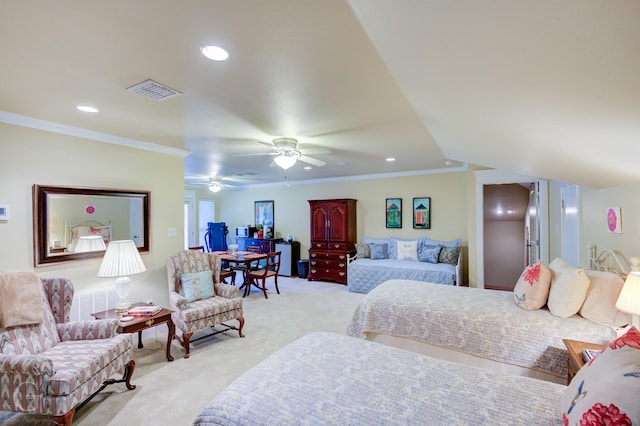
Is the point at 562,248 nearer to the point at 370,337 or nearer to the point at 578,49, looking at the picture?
the point at 370,337

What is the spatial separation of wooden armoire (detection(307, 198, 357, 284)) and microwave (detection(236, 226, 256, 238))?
2098mm

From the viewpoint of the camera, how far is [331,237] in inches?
269

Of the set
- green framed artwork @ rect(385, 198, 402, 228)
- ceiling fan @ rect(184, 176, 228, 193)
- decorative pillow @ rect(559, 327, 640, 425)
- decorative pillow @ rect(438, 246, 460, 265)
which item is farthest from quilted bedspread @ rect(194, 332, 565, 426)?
ceiling fan @ rect(184, 176, 228, 193)

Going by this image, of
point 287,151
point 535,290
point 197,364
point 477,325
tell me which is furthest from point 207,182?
point 535,290

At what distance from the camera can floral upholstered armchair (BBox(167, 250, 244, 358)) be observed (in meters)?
3.28

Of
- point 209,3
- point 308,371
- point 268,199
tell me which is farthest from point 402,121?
point 268,199

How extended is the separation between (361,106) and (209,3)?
58.2 inches

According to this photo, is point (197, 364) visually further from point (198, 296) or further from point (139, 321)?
point (198, 296)

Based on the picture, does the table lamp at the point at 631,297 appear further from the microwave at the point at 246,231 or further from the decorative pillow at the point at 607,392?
the microwave at the point at 246,231

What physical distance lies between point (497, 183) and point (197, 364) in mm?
4895

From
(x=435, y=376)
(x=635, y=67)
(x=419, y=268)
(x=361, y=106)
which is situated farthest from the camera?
(x=419, y=268)

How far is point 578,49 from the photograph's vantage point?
34.0 inches

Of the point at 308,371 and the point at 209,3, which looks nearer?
the point at 209,3

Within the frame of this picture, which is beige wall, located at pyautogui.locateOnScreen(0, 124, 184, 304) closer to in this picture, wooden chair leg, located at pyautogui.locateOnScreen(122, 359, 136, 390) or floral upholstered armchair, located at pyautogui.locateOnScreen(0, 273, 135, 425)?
floral upholstered armchair, located at pyautogui.locateOnScreen(0, 273, 135, 425)
